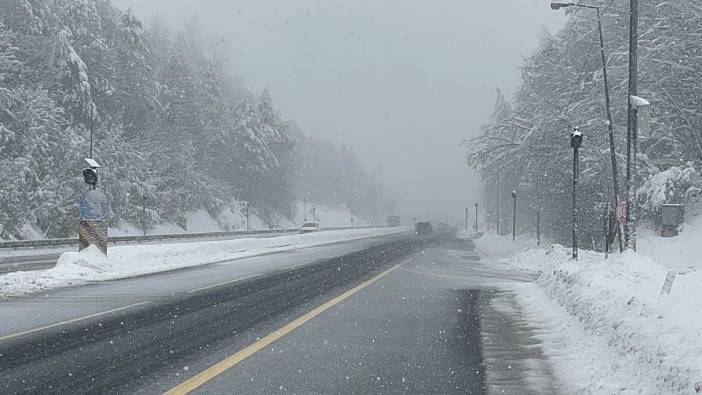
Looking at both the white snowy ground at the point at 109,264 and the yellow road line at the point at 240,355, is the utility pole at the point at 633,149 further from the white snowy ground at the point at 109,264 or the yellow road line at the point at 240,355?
the white snowy ground at the point at 109,264

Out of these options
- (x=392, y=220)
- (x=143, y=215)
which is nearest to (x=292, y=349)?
(x=143, y=215)

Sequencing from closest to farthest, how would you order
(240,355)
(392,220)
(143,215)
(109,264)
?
(240,355)
(109,264)
(143,215)
(392,220)

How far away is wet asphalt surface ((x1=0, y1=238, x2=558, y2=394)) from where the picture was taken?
5488 millimetres

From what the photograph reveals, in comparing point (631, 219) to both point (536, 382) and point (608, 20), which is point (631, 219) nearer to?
point (536, 382)

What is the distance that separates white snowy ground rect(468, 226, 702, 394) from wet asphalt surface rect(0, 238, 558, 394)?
0.42 metres

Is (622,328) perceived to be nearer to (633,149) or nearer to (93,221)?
(633,149)

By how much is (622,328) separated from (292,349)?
3759mm

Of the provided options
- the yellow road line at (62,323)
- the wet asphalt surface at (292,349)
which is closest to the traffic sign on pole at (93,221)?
the wet asphalt surface at (292,349)

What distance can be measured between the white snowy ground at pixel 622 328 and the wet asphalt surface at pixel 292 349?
0.42m

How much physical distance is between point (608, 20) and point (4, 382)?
36794 mm

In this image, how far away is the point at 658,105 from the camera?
2731cm

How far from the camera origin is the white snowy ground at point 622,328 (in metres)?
4.96

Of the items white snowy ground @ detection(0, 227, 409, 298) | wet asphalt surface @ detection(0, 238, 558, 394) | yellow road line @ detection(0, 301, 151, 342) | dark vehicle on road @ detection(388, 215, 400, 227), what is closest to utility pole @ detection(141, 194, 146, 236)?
white snowy ground @ detection(0, 227, 409, 298)

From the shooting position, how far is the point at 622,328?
6.38m
